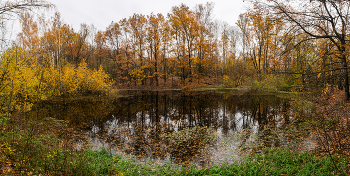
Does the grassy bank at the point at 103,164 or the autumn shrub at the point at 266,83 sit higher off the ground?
the autumn shrub at the point at 266,83

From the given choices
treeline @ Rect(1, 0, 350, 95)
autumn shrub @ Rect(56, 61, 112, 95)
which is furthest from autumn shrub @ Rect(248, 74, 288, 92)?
autumn shrub @ Rect(56, 61, 112, 95)

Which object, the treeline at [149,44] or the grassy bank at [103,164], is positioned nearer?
the grassy bank at [103,164]

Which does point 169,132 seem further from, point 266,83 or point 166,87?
point 166,87

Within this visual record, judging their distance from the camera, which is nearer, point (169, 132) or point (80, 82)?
point (169, 132)

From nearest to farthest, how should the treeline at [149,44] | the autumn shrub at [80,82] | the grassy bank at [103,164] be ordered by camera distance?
the grassy bank at [103,164] < the autumn shrub at [80,82] < the treeline at [149,44]

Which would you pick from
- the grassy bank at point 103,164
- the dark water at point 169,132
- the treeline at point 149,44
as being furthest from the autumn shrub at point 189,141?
the treeline at point 149,44

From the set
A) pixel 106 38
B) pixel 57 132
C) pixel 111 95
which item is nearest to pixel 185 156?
pixel 57 132

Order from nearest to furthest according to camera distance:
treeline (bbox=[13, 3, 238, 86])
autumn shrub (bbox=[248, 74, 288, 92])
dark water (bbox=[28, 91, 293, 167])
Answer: dark water (bbox=[28, 91, 293, 167]), autumn shrub (bbox=[248, 74, 288, 92]), treeline (bbox=[13, 3, 238, 86])

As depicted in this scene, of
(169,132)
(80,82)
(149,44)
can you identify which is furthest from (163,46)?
(169,132)

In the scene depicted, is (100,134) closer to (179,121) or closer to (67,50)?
(179,121)

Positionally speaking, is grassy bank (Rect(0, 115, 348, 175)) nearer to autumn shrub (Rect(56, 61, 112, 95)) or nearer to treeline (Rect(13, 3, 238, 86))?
autumn shrub (Rect(56, 61, 112, 95))

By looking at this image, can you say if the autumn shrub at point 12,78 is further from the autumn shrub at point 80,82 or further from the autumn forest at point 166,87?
the autumn shrub at point 80,82

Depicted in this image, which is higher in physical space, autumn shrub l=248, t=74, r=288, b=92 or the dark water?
autumn shrub l=248, t=74, r=288, b=92

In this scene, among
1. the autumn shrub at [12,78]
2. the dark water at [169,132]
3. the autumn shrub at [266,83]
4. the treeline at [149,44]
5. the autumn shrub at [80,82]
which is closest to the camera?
the dark water at [169,132]
